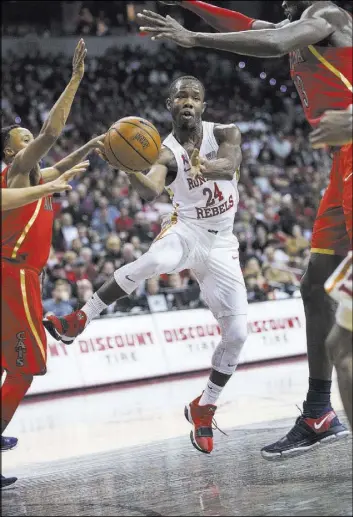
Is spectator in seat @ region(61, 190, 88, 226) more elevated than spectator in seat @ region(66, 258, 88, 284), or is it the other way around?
spectator in seat @ region(61, 190, 88, 226)

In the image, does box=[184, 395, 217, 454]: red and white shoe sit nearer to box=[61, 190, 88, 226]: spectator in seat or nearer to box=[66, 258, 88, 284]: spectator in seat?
box=[66, 258, 88, 284]: spectator in seat

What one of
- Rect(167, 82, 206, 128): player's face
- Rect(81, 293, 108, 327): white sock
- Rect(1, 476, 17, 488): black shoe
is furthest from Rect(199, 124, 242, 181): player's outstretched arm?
Rect(1, 476, 17, 488): black shoe

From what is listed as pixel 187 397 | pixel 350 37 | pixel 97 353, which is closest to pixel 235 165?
pixel 350 37

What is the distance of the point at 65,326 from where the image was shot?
586 cm

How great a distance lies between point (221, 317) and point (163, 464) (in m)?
1.11

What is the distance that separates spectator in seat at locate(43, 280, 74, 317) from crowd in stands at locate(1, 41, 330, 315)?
13 mm

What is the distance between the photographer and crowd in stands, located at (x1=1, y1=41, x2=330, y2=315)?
12.3 metres

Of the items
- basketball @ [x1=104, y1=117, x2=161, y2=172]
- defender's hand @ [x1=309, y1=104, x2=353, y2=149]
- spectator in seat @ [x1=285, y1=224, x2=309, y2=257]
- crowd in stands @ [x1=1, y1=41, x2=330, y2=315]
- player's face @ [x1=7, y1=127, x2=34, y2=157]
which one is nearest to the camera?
defender's hand @ [x1=309, y1=104, x2=353, y2=149]

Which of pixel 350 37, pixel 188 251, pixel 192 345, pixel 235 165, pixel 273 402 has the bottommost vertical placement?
pixel 192 345

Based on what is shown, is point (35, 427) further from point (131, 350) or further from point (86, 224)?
point (86, 224)

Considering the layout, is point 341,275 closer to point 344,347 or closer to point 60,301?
point 344,347

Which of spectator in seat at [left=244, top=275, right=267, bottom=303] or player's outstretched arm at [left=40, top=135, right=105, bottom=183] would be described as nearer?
player's outstretched arm at [left=40, top=135, right=105, bottom=183]

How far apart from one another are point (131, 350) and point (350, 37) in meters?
7.09

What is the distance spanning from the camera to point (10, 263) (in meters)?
5.23
